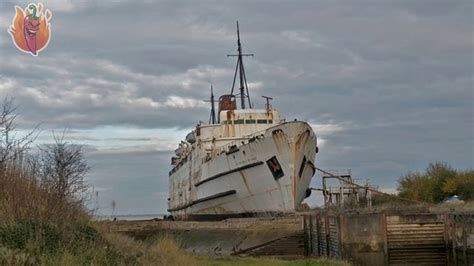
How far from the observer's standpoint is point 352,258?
2434 cm

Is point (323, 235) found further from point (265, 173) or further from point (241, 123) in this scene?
point (241, 123)

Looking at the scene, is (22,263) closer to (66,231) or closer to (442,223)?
(66,231)

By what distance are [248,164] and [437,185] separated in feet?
86.6

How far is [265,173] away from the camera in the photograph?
35.5 m

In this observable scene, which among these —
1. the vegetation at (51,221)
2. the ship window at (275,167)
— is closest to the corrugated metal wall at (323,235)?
the ship window at (275,167)

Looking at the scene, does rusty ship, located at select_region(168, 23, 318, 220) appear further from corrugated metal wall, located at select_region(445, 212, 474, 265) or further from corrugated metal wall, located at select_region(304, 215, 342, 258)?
corrugated metal wall, located at select_region(445, 212, 474, 265)

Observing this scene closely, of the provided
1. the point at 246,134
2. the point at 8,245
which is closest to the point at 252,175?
the point at 246,134

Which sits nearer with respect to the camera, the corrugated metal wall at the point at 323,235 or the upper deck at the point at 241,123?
the corrugated metal wall at the point at 323,235

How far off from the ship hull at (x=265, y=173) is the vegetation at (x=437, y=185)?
742 inches

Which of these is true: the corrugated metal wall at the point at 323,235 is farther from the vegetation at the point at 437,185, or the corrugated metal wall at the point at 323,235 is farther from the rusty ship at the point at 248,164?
the vegetation at the point at 437,185

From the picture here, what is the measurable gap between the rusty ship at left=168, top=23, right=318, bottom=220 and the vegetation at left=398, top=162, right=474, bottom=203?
58.7ft

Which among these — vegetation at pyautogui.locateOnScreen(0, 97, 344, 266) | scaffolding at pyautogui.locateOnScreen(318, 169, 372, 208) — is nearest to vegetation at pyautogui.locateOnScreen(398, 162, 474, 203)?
scaffolding at pyautogui.locateOnScreen(318, 169, 372, 208)

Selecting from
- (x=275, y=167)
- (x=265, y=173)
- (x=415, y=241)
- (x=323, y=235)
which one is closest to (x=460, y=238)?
(x=415, y=241)

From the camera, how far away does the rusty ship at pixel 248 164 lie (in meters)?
35.3
